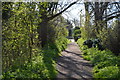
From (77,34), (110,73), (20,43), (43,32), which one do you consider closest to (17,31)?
(20,43)

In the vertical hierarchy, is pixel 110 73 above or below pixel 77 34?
below

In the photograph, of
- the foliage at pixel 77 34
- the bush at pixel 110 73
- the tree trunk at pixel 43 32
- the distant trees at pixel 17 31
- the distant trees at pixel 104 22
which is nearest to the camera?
the bush at pixel 110 73

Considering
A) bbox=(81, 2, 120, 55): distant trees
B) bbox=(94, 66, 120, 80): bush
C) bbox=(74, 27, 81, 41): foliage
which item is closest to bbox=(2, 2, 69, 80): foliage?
bbox=(94, 66, 120, 80): bush

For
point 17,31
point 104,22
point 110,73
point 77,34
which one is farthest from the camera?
point 77,34

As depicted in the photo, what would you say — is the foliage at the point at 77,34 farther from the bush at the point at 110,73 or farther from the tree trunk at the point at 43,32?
the bush at the point at 110,73

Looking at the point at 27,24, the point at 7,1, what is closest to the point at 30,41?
the point at 27,24

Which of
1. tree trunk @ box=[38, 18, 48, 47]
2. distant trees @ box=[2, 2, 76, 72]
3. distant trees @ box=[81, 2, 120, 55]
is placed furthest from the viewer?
tree trunk @ box=[38, 18, 48, 47]

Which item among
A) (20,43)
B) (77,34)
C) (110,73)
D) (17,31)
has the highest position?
(17,31)

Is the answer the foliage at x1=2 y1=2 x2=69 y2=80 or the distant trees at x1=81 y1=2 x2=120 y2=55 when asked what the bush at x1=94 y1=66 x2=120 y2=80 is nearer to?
the foliage at x1=2 y1=2 x2=69 y2=80

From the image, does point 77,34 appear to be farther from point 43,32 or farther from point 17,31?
point 17,31

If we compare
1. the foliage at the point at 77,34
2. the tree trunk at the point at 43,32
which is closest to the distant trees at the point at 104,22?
the tree trunk at the point at 43,32

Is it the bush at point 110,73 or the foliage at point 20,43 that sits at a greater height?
the foliage at point 20,43

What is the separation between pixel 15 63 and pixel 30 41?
1731 millimetres

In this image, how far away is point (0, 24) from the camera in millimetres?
5414
